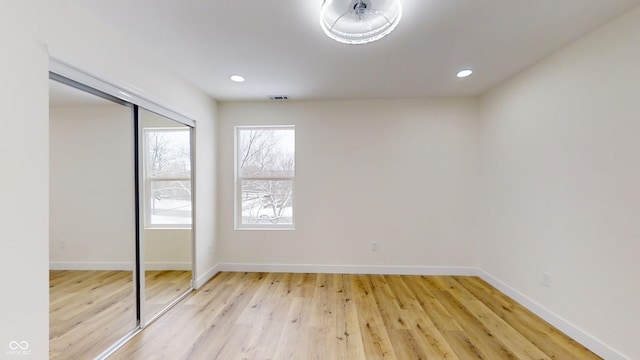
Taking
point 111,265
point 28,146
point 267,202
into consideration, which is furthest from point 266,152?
point 28,146

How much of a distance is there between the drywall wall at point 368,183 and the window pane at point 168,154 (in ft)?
2.64

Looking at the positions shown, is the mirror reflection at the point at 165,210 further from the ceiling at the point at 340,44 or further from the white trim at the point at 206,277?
the ceiling at the point at 340,44

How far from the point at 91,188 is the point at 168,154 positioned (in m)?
0.87

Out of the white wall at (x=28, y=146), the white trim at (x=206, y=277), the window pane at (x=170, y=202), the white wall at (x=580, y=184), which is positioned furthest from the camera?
the white trim at (x=206, y=277)

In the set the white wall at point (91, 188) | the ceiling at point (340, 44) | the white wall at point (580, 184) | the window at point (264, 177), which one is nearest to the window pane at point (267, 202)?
the window at point (264, 177)

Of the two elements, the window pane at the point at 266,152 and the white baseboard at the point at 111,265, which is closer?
the white baseboard at the point at 111,265

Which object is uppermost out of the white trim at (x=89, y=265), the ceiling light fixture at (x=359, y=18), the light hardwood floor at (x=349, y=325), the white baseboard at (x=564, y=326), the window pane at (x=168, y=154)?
the ceiling light fixture at (x=359, y=18)

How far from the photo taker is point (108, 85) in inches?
76.8

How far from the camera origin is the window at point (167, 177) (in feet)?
8.16

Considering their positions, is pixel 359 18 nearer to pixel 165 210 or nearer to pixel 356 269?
pixel 165 210

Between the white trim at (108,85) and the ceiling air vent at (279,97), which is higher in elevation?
the ceiling air vent at (279,97)

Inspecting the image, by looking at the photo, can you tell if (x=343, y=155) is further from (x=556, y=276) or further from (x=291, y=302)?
(x=556, y=276)

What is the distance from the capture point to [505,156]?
312cm

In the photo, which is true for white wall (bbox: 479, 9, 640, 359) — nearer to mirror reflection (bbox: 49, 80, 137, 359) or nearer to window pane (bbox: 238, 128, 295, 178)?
window pane (bbox: 238, 128, 295, 178)
